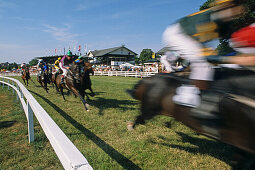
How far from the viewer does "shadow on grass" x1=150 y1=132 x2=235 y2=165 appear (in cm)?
296

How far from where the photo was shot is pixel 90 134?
3.92 meters

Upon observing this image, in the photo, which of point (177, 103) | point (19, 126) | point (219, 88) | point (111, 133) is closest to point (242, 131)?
point (219, 88)

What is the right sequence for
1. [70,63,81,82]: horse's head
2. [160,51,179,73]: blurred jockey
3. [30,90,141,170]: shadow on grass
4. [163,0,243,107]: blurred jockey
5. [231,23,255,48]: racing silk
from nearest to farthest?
[231,23,255,48]: racing silk
[163,0,243,107]: blurred jockey
[30,90,141,170]: shadow on grass
[160,51,179,73]: blurred jockey
[70,63,81,82]: horse's head

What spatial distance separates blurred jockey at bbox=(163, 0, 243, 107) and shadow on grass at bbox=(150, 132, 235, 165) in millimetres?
1491

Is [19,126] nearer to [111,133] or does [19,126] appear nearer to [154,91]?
[111,133]

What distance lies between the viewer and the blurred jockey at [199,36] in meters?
1.77

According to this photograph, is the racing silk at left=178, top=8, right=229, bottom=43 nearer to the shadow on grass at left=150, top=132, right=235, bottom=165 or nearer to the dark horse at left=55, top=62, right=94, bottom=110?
the shadow on grass at left=150, top=132, right=235, bottom=165

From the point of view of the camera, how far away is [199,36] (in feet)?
6.74

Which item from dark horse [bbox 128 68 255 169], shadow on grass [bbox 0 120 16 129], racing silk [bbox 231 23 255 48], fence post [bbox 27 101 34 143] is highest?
racing silk [bbox 231 23 255 48]

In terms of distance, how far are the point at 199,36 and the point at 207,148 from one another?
2335mm

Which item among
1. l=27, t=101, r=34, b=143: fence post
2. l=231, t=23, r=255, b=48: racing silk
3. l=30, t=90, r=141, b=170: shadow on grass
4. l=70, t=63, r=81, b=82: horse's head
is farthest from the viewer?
l=70, t=63, r=81, b=82: horse's head

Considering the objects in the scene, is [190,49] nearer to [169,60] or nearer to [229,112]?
[229,112]

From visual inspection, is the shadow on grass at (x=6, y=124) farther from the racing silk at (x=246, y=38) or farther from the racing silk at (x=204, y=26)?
the racing silk at (x=246, y=38)

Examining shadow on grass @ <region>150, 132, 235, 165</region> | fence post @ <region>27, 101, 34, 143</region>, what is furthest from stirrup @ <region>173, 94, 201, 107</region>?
fence post @ <region>27, 101, 34, 143</region>
